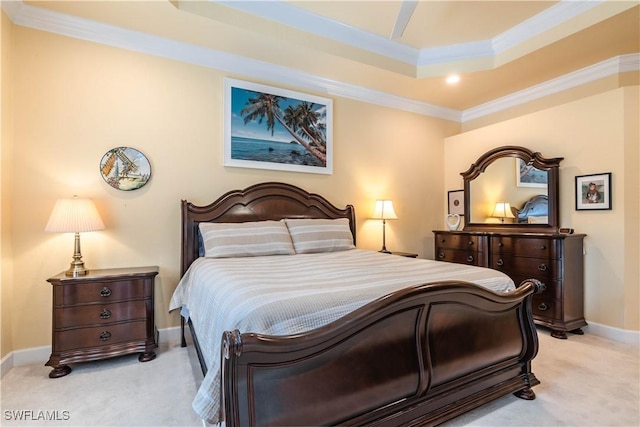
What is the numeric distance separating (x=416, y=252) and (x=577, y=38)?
2.85 meters

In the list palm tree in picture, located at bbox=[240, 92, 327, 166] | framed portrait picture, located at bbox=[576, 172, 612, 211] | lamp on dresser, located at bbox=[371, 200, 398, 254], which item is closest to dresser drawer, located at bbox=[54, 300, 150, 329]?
palm tree in picture, located at bbox=[240, 92, 327, 166]

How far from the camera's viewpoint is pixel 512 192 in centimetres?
376

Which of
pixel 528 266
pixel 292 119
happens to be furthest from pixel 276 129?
pixel 528 266

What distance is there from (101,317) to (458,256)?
3.77 meters

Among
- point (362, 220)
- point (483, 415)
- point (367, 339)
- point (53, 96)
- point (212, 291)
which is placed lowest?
point (483, 415)

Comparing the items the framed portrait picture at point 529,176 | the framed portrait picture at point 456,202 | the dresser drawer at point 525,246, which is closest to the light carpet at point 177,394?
the dresser drawer at point 525,246

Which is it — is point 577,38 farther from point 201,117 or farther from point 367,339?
point 201,117

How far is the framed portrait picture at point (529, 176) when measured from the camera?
11.3 ft

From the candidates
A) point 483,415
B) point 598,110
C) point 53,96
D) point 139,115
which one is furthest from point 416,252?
point 53,96

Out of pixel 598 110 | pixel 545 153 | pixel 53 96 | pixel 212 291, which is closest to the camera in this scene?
pixel 212 291

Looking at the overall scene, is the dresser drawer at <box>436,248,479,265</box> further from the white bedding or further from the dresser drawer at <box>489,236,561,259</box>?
the white bedding

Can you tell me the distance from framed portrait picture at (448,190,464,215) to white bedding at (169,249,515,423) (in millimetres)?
2473

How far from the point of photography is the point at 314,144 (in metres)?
3.63

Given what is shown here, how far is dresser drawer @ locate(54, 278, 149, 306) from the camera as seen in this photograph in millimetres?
2213
